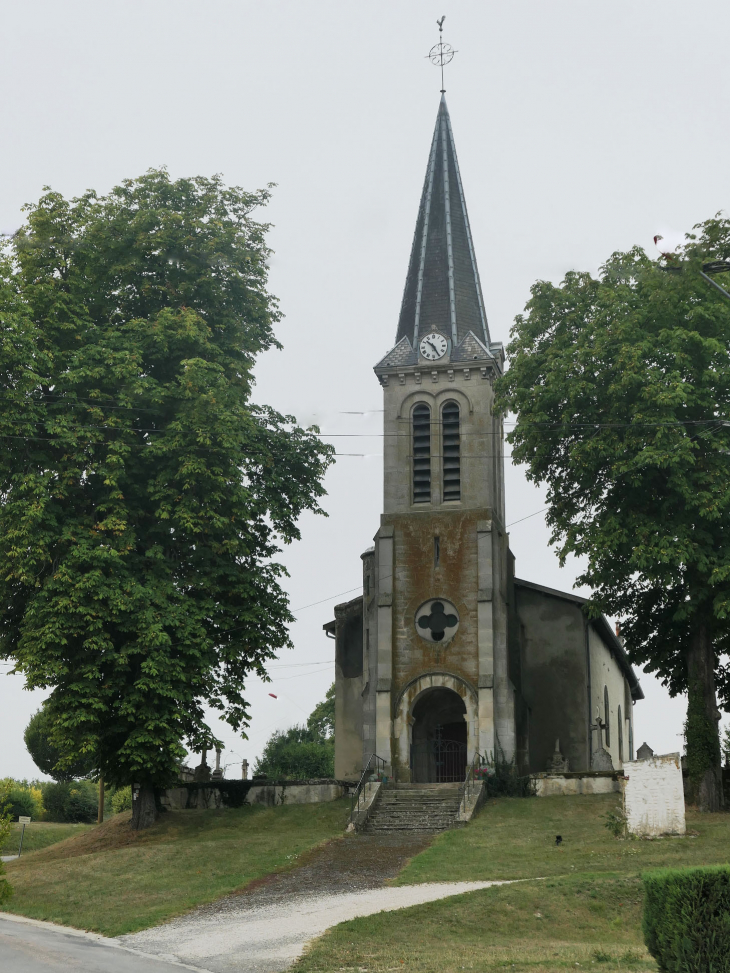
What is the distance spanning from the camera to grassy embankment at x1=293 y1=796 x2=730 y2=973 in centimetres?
1555

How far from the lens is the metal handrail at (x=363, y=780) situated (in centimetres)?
3217

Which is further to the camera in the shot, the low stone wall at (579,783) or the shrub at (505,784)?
the shrub at (505,784)

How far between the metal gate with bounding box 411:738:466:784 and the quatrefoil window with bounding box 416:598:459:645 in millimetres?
3641

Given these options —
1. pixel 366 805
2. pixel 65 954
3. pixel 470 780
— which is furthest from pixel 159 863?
pixel 470 780

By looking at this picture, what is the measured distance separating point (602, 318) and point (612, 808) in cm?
1319

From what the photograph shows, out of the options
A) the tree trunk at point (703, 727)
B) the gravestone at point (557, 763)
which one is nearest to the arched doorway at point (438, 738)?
the gravestone at point (557, 763)

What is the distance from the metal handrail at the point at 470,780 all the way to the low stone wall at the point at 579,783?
70.3 inches

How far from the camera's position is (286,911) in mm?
20391

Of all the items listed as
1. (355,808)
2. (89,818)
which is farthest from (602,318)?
(89,818)

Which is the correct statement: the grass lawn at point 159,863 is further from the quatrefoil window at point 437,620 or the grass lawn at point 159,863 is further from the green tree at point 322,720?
the green tree at point 322,720

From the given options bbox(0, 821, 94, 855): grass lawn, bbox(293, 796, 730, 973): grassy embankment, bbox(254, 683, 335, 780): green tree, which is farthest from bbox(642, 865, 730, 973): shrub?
bbox(254, 683, 335, 780): green tree

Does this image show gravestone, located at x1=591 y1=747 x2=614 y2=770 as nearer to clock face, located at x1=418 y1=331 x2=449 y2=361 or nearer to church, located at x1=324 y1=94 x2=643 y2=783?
church, located at x1=324 y1=94 x2=643 y2=783

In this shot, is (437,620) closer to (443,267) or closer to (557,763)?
(557,763)

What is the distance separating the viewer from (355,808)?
32281 millimetres
